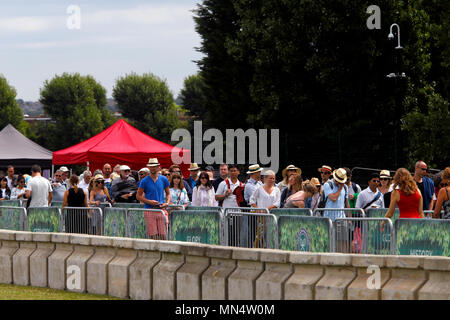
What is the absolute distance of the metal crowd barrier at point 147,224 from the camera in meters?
13.2

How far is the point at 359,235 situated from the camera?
37.1 feet

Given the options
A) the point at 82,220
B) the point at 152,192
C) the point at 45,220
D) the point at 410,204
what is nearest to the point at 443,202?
the point at 410,204

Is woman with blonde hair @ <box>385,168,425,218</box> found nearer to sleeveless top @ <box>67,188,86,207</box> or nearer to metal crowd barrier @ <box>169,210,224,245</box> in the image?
metal crowd barrier @ <box>169,210,224,245</box>

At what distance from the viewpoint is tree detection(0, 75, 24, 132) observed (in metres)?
97.1

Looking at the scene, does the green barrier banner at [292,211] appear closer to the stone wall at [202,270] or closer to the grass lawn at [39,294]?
the stone wall at [202,270]

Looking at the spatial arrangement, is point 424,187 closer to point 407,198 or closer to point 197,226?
point 407,198

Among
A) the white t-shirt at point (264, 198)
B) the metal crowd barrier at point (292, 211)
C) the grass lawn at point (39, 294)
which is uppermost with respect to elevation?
the white t-shirt at point (264, 198)

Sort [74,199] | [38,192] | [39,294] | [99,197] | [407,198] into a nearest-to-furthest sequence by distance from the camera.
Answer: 1. [407,198]
2. [39,294]
3. [74,199]
4. [38,192]
5. [99,197]

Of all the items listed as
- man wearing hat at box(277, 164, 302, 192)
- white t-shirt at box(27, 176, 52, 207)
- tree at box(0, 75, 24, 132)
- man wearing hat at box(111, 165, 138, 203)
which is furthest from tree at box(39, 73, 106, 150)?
man wearing hat at box(277, 164, 302, 192)

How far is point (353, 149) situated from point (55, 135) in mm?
68716

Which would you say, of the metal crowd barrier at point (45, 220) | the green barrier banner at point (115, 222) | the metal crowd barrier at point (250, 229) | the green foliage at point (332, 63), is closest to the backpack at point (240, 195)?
the green barrier banner at point (115, 222)

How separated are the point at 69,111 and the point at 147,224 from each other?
86.3 m

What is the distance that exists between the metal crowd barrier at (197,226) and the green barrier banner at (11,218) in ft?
12.9
